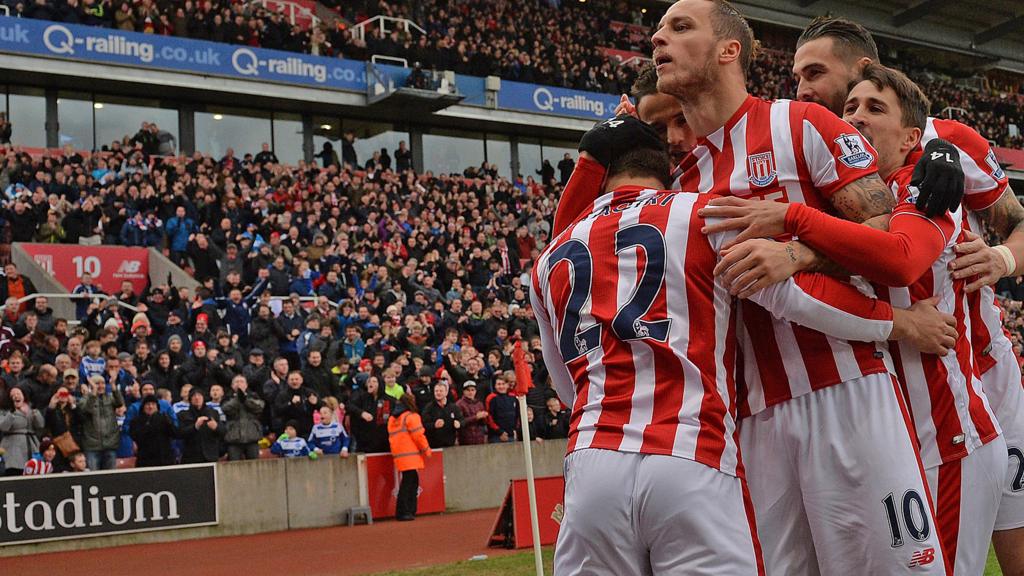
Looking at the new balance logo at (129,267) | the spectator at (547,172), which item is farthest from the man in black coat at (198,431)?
the spectator at (547,172)

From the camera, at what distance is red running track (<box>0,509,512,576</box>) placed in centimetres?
1193

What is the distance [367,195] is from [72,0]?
30.2 feet

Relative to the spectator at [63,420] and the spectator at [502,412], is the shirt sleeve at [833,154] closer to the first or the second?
the spectator at [63,420]

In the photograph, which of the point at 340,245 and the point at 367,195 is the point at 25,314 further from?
the point at 367,195

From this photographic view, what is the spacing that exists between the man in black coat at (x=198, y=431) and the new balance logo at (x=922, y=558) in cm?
1283

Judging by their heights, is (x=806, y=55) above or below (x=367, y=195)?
below

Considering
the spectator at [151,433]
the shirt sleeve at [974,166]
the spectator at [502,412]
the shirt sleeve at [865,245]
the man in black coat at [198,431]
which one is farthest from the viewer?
the spectator at [502,412]

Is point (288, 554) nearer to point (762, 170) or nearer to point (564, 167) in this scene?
point (762, 170)

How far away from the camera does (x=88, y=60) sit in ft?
90.7

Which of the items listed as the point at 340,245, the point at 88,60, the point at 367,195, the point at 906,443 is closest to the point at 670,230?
the point at 906,443

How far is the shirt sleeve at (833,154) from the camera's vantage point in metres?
3.59

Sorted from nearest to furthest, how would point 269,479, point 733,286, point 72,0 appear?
point 733,286 → point 269,479 → point 72,0

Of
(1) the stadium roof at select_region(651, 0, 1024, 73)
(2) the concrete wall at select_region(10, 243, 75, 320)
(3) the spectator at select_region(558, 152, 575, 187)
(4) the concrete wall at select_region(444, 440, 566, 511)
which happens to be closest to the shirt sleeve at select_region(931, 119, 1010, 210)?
(4) the concrete wall at select_region(444, 440, 566, 511)

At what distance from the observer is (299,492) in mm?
15703
